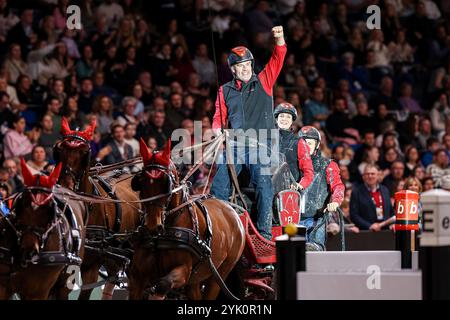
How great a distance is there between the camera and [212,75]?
18.1 m

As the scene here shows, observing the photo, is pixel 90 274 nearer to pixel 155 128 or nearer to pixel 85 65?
pixel 155 128

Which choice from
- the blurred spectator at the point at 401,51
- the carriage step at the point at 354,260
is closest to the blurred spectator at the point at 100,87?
the blurred spectator at the point at 401,51

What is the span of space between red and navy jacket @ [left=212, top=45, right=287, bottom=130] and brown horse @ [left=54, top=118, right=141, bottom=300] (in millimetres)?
1366

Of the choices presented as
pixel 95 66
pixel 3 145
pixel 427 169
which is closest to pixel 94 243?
pixel 3 145

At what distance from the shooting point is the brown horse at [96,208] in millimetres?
9125

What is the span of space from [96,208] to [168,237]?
81cm

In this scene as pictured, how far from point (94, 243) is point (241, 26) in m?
10.1

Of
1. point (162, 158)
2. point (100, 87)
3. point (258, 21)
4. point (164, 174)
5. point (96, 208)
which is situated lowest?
point (96, 208)

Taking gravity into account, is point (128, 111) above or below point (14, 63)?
below

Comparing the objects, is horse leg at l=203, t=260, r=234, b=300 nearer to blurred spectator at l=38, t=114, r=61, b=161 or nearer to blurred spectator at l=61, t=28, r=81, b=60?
blurred spectator at l=38, t=114, r=61, b=161

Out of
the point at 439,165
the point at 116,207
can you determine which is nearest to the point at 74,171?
the point at 116,207

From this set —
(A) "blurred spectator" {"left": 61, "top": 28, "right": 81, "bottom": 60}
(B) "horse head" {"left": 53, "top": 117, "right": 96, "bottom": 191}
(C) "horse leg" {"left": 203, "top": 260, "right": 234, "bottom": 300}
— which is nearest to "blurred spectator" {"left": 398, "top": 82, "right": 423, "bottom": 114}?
(A) "blurred spectator" {"left": 61, "top": 28, "right": 81, "bottom": 60}

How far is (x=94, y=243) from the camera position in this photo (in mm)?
9438

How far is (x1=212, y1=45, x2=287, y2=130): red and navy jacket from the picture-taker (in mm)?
10922
